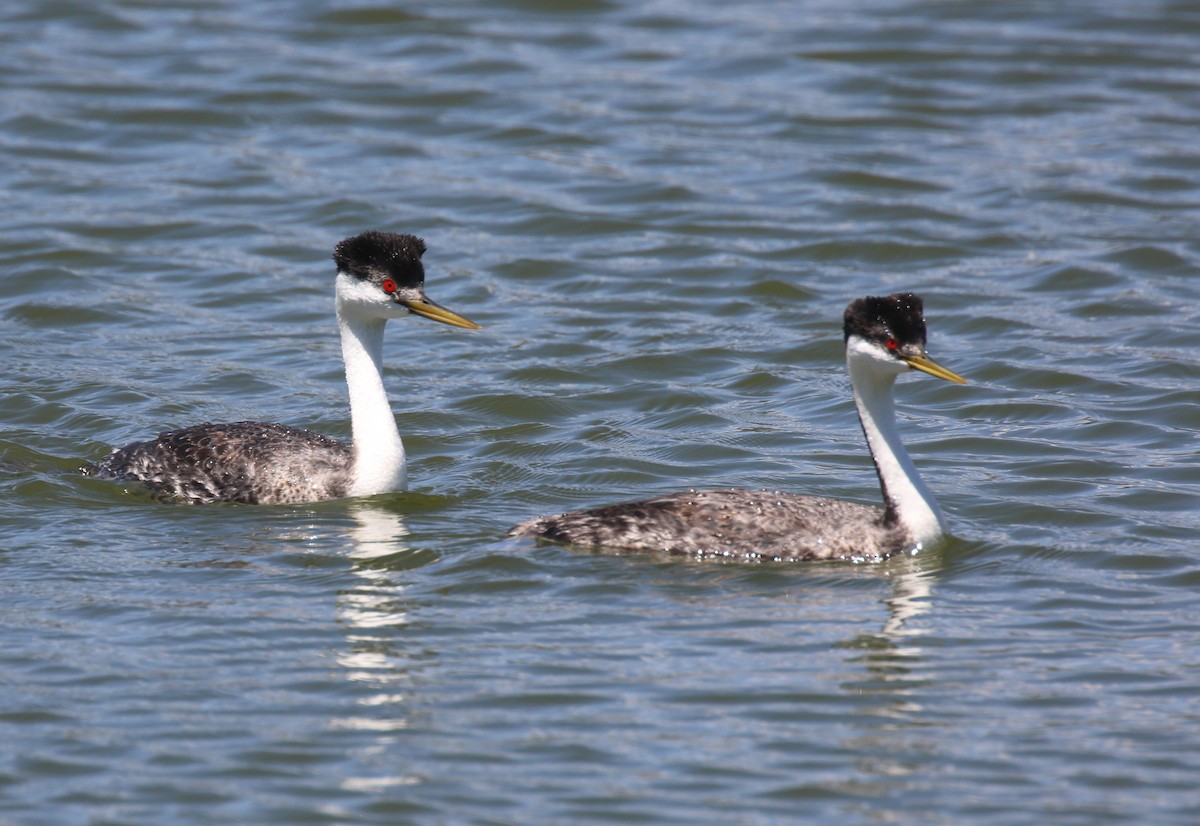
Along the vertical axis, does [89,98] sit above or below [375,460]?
above

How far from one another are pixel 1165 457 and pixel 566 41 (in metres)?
14.1

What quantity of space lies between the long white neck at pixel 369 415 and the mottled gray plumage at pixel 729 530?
1.54m

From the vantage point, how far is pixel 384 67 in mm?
24406

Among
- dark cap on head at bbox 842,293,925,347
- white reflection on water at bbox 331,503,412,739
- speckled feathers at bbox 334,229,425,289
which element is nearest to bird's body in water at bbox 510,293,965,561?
dark cap on head at bbox 842,293,925,347

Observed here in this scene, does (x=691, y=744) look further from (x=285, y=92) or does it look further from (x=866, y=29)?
(x=866, y=29)

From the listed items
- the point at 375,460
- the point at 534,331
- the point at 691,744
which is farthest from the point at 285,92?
the point at 691,744

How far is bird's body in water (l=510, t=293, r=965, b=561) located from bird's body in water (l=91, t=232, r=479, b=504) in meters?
1.56

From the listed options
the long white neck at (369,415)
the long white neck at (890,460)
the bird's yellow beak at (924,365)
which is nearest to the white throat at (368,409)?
the long white neck at (369,415)

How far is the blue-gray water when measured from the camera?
8.37m

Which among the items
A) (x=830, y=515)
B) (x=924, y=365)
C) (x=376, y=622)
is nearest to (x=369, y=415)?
(x=376, y=622)

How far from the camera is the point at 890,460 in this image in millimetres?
10984

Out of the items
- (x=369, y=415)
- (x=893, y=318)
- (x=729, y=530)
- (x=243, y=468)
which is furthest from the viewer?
(x=369, y=415)

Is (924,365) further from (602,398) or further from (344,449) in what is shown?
(602,398)

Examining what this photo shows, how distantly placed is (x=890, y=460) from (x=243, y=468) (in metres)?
4.12
